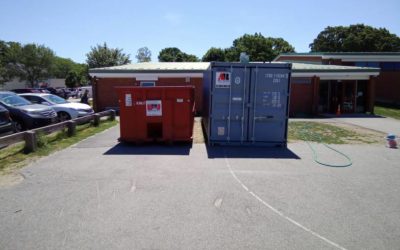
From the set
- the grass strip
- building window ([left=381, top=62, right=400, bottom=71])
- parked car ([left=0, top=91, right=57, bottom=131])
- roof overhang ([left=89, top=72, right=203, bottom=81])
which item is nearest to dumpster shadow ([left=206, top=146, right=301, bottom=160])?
the grass strip

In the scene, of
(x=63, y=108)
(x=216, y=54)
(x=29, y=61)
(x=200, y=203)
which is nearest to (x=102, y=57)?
(x=29, y=61)

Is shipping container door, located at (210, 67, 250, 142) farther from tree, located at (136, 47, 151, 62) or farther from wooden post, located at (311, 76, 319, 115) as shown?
tree, located at (136, 47, 151, 62)

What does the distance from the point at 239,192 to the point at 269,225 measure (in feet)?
4.52

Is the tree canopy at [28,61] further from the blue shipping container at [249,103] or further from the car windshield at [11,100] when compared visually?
the blue shipping container at [249,103]

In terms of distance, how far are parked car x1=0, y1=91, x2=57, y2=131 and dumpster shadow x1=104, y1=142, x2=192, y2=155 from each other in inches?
165

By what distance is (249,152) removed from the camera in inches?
365

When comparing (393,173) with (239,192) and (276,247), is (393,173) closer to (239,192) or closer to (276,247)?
(239,192)

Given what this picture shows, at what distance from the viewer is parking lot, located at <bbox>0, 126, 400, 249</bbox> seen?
13.2 ft

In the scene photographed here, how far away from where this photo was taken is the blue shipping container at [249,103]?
9.88m

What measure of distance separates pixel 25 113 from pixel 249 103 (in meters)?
8.68

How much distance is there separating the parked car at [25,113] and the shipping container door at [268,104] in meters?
8.32

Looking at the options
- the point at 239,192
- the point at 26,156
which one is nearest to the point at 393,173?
the point at 239,192

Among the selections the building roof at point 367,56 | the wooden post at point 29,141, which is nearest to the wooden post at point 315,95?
the building roof at point 367,56

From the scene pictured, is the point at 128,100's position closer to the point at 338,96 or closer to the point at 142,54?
the point at 338,96
